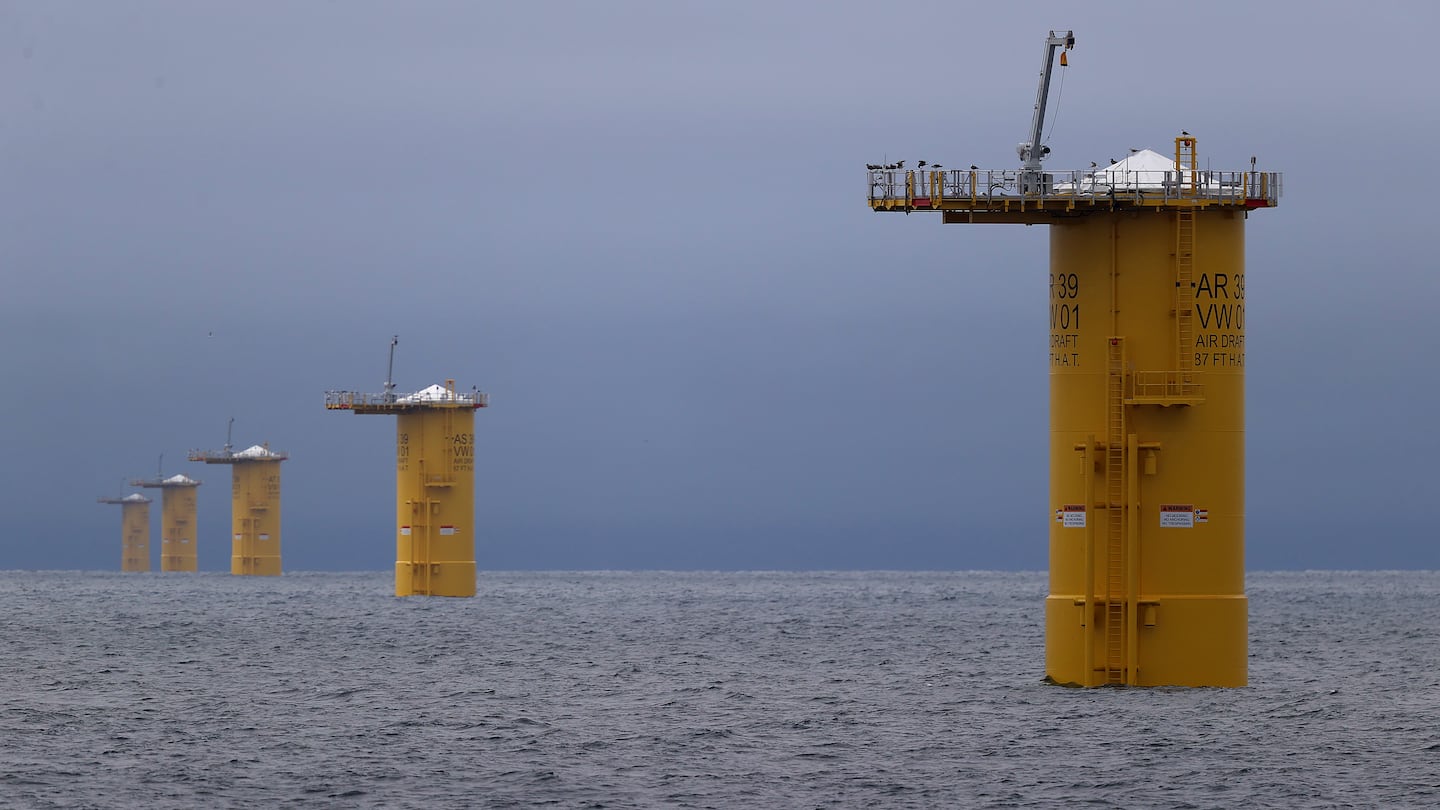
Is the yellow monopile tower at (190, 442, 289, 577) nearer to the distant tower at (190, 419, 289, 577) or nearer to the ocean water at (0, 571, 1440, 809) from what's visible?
the distant tower at (190, 419, 289, 577)

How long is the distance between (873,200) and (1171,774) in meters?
11.6

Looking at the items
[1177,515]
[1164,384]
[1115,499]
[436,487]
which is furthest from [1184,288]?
[436,487]

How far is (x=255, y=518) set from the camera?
159875 millimetres

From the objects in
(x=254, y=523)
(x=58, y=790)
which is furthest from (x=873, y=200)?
(x=254, y=523)

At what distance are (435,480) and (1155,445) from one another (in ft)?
195

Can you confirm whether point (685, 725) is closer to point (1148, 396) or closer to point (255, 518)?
point (1148, 396)

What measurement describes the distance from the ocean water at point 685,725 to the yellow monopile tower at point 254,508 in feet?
292

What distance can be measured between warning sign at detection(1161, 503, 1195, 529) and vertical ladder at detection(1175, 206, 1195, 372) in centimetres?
240

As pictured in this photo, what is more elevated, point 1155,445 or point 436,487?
point 1155,445

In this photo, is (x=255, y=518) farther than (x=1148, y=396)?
Yes

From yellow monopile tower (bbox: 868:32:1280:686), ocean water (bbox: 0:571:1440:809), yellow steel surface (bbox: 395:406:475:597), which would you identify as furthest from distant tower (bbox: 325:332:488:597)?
yellow monopile tower (bbox: 868:32:1280:686)

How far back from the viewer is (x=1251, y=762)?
1249 inches

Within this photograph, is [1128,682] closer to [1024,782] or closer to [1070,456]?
[1070,456]

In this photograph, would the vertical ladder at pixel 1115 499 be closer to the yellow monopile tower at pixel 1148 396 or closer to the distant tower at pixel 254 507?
the yellow monopile tower at pixel 1148 396
